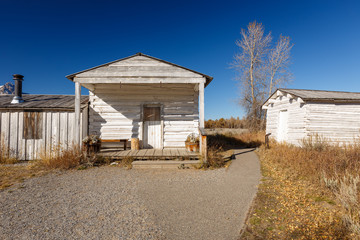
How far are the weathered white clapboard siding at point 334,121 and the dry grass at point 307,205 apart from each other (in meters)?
5.03

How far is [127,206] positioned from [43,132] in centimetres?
696

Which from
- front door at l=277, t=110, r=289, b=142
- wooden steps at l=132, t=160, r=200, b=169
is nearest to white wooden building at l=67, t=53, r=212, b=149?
wooden steps at l=132, t=160, r=200, b=169

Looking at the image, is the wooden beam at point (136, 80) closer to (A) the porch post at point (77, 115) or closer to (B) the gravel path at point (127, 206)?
(A) the porch post at point (77, 115)

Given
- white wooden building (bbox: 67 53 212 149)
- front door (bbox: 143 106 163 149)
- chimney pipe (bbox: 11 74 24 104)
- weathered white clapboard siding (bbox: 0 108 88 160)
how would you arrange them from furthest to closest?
front door (bbox: 143 106 163 149) < white wooden building (bbox: 67 53 212 149) < chimney pipe (bbox: 11 74 24 104) < weathered white clapboard siding (bbox: 0 108 88 160)

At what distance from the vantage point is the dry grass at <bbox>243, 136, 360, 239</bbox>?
2.93 metres

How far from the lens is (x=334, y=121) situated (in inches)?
408

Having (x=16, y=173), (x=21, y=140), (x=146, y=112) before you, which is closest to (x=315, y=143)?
(x=146, y=112)

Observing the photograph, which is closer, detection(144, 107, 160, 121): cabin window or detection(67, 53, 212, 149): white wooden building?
detection(67, 53, 212, 149): white wooden building

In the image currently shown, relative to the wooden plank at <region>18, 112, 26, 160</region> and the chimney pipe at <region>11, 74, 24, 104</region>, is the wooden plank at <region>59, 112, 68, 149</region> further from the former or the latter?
the chimney pipe at <region>11, 74, 24, 104</region>

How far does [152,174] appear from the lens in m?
6.52

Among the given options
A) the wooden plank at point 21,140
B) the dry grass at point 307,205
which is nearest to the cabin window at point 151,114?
the wooden plank at point 21,140

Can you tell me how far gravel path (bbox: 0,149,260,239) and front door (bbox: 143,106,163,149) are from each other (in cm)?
342

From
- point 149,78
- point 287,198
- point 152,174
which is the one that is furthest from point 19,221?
point 149,78

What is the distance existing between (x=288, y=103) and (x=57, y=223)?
1258cm
